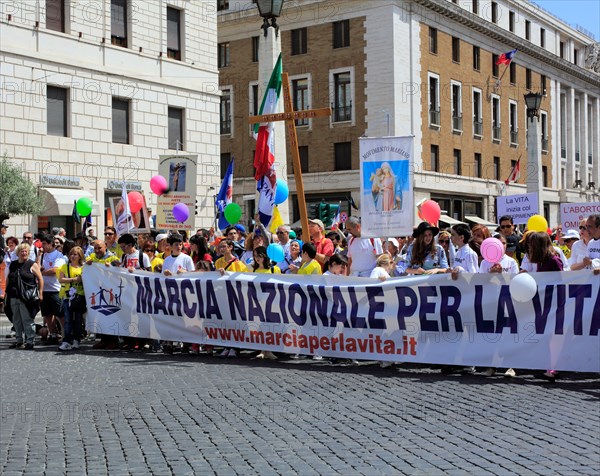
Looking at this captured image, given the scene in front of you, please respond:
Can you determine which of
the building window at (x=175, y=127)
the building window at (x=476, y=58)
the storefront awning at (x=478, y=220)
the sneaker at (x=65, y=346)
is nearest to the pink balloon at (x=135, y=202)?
the sneaker at (x=65, y=346)

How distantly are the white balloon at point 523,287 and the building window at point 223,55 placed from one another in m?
43.0

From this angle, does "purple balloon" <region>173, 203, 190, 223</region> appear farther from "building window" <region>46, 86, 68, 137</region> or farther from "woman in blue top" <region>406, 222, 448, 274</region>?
"building window" <region>46, 86, 68, 137</region>

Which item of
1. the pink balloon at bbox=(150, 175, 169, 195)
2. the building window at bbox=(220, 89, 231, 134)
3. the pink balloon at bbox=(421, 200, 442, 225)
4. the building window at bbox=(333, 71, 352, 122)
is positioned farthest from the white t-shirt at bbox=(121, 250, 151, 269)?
the building window at bbox=(220, 89, 231, 134)

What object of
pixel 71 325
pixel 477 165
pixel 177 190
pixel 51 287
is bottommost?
pixel 71 325

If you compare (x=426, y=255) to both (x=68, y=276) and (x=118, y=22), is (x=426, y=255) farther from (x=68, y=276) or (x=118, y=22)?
(x=118, y=22)

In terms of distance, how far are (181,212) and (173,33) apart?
52.8 feet

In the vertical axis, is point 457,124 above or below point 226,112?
below

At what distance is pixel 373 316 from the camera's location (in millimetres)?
11086

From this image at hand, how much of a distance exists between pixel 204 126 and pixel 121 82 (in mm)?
4356

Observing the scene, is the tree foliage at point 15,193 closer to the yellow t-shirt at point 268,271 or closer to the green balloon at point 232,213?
the green balloon at point 232,213

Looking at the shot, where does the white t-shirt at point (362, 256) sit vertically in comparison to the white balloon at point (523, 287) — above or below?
above

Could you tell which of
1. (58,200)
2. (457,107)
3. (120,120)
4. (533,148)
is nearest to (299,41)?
(457,107)

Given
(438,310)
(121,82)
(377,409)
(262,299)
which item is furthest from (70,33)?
(377,409)

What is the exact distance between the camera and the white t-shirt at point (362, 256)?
39.9 ft
